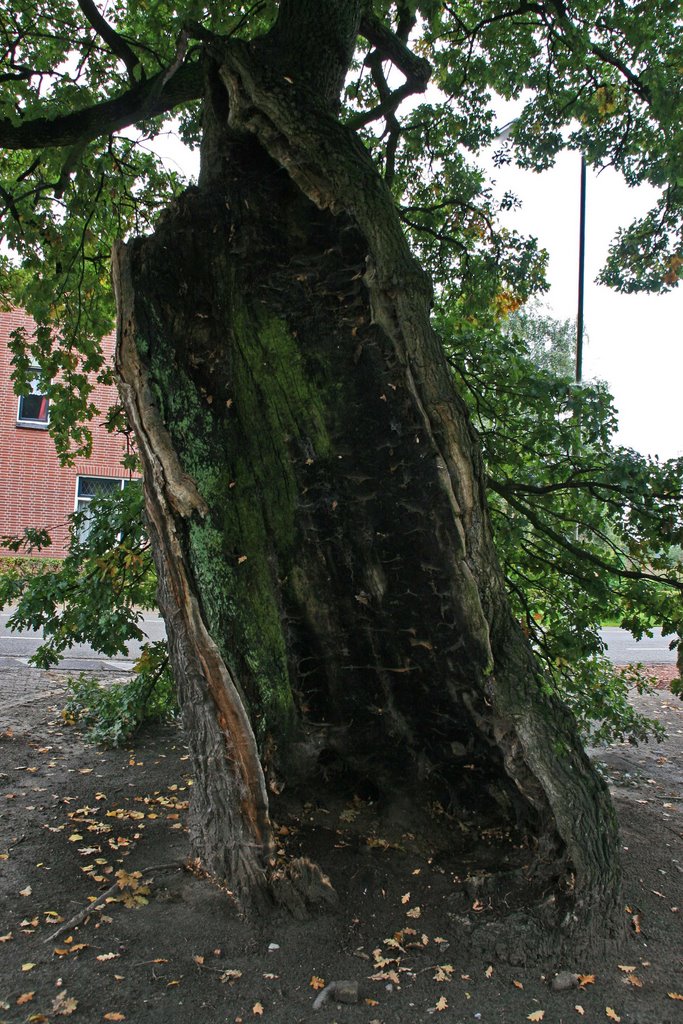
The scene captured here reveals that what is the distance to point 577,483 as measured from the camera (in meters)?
5.39

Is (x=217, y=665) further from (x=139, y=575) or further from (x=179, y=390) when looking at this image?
(x=139, y=575)

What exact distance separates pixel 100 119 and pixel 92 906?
4869 mm

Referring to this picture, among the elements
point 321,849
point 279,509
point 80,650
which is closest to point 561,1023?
point 321,849

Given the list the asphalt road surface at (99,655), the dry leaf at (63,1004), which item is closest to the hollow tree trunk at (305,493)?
the dry leaf at (63,1004)

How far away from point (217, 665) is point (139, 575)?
2.78 metres

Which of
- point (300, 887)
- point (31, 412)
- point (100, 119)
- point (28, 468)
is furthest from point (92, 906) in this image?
point (31, 412)

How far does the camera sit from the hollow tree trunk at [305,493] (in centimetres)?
357

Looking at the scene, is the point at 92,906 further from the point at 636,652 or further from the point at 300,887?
the point at 636,652

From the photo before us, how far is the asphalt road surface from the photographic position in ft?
36.3

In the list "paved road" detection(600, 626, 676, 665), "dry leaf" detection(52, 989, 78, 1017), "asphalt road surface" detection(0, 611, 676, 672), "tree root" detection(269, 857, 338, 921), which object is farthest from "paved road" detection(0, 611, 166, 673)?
"paved road" detection(600, 626, 676, 665)

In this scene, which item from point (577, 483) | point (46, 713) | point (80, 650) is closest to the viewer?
point (577, 483)

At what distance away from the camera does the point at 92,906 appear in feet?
12.1

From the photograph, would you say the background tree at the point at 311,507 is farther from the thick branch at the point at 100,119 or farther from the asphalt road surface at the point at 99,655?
the asphalt road surface at the point at 99,655

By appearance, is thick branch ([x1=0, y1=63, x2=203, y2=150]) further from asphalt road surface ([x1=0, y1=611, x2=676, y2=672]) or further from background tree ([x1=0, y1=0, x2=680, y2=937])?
asphalt road surface ([x1=0, y1=611, x2=676, y2=672])
